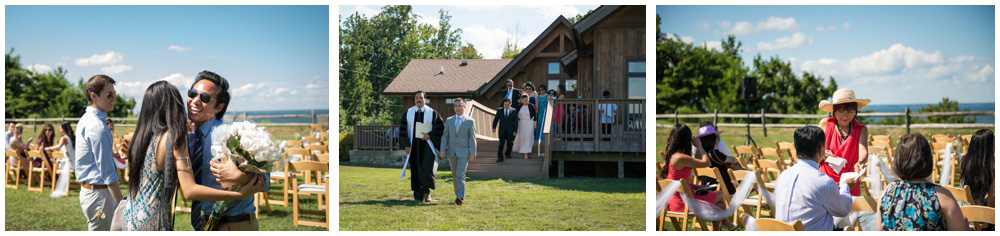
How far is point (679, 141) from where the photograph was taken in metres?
4.66

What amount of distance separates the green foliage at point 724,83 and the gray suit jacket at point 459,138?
165 inches

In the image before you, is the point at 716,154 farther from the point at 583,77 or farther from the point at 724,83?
the point at 724,83

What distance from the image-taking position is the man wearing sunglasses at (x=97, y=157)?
3.73m

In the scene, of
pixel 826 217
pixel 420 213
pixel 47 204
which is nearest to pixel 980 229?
pixel 826 217

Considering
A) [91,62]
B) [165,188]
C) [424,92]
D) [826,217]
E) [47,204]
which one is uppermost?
[91,62]

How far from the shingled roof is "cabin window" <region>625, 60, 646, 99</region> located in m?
0.90

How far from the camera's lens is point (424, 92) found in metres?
5.18

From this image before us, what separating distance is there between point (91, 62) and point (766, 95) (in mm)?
23130

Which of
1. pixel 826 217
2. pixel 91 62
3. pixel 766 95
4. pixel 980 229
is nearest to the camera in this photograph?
pixel 826 217

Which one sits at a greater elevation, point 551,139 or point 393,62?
point 393,62

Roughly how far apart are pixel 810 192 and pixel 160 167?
114 inches

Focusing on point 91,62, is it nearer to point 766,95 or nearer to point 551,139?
point 551,139

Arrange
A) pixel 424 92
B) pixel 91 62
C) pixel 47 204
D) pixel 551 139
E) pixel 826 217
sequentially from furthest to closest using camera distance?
pixel 91 62 → pixel 47 204 → pixel 551 139 → pixel 424 92 → pixel 826 217

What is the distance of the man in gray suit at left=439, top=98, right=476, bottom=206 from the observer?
535cm
